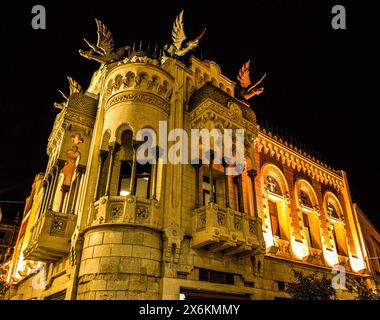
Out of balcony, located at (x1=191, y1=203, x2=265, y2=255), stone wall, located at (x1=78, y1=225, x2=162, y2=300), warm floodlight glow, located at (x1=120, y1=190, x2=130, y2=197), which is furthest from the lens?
warm floodlight glow, located at (x1=120, y1=190, x2=130, y2=197)

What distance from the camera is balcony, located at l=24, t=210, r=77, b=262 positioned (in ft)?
42.8

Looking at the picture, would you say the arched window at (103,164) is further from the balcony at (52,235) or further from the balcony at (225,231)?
the balcony at (225,231)

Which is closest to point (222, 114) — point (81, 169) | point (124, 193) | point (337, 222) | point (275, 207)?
point (124, 193)

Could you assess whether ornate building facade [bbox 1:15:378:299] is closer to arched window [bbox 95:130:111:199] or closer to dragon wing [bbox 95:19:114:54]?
arched window [bbox 95:130:111:199]

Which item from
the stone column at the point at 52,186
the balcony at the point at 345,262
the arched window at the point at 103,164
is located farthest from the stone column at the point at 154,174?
the balcony at the point at 345,262

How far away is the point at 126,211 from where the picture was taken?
38.6 feet

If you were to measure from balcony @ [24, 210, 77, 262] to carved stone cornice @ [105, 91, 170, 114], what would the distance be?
568 centimetres

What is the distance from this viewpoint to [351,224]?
2272 centimetres

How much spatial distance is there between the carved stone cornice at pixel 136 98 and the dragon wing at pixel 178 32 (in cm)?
450

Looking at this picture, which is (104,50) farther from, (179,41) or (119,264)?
(119,264)

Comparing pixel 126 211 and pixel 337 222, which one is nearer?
pixel 126 211

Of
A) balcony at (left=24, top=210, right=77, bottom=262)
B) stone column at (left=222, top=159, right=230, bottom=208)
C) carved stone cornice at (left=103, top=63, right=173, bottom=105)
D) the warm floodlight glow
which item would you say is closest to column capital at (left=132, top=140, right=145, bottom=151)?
the warm floodlight glow

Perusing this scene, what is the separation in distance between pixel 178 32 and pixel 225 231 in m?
11.8

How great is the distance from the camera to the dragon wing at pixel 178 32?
17.8 meters
